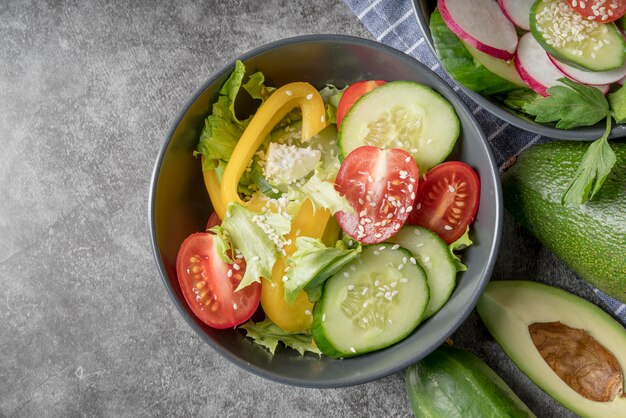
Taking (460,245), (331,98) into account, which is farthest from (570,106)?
(331,98)

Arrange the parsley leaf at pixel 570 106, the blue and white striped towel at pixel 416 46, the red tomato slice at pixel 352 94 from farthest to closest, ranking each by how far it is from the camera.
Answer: the blue and white striped towel at pixel 416 46 < the red tomato slice at pixel 352 94 < the parsley leaf at pixel 570 106

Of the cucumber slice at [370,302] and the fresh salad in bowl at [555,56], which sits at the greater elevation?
the fresh salad in bowl at [555,56]

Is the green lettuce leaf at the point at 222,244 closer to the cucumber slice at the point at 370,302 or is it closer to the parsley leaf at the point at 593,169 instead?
the cucumber slice at the point at 370,302

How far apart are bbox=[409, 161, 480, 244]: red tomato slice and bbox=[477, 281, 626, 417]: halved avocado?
193 millimetres

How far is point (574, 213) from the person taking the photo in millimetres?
1299

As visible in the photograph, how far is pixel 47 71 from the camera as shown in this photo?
1.51 meters

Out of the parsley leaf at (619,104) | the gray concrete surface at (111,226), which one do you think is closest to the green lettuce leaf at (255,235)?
the gray concrete surface at (111,226)

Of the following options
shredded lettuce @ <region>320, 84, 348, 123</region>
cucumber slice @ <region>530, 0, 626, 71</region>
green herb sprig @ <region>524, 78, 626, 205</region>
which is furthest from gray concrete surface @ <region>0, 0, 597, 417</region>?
cucumber slice @ <region>530, 0, 626, 71</region>

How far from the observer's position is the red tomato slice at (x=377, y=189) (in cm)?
121

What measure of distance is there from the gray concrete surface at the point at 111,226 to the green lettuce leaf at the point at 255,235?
1.05 feet

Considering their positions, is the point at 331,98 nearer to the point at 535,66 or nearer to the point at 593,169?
the point at 535,66

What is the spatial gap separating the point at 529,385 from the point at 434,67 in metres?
0.64

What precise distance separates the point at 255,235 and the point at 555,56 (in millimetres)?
559

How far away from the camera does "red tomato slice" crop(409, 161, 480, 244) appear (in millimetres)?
1273
